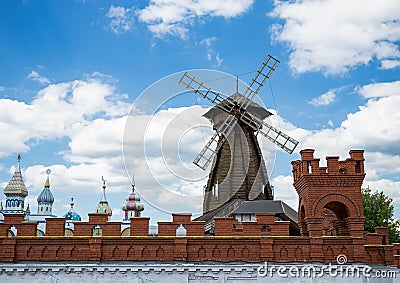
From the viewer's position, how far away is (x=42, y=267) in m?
16.5

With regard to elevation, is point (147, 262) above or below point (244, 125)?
below

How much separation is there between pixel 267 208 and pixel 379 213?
18212 millimetres

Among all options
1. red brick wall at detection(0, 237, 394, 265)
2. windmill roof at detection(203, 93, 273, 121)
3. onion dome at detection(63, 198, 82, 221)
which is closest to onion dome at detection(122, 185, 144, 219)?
onion dome at detection(63, 198, 82, 221)

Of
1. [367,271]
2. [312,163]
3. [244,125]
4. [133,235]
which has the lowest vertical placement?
[367,271]

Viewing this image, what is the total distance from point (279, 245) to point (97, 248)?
21.5 feet

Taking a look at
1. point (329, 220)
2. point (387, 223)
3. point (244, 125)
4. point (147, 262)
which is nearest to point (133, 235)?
point (147, 262)

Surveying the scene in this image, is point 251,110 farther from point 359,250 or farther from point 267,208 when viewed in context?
point 359,250

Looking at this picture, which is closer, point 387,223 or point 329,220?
point 329,220

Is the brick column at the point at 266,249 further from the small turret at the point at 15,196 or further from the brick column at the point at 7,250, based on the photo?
the small turret at the point at 15,196

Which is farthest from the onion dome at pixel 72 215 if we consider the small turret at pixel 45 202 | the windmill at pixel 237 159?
the windmill at pixel 237 159

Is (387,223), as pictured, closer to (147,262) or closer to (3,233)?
(147,262)

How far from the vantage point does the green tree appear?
42.3 meters

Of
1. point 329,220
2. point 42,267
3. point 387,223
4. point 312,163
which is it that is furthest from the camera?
point 387,223

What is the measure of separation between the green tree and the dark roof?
1442 cm
